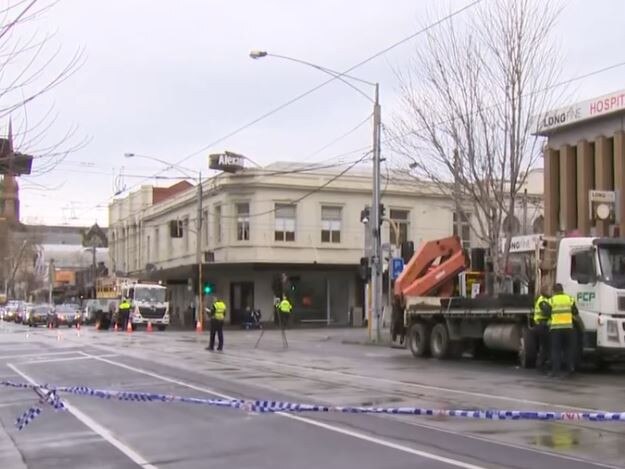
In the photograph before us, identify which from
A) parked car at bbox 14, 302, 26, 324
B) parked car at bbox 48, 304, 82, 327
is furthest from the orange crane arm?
parked car at bbox 14, 302, 26, 324

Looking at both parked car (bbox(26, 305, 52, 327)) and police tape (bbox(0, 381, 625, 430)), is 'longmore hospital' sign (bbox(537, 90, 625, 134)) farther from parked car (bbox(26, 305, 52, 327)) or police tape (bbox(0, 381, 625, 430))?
parked car (bbox(26, 305, 52, 327))

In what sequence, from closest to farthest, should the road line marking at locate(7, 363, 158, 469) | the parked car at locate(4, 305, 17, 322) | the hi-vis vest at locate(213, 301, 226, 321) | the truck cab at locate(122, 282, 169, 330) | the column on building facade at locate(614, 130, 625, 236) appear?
the road line marking at locate(7, 363, 158, 469), the hi-vis vest at locate(213, 301, 226, 321), the column on building facade at locate(614, 130, 625, 236), the truck cab at locate(122, 282, 169, 330), the parked car at locate(4, 305, 17, 322)

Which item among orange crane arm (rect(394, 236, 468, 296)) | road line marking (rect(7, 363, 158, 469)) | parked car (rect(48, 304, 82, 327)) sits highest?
orange crane arm (rect(394, 236, 468, 296))

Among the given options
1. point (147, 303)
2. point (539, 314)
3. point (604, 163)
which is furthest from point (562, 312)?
point (147, 303)

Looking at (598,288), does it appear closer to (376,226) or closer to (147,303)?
(376,226)

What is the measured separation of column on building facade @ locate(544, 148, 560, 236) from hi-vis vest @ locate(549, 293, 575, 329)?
46.8ft

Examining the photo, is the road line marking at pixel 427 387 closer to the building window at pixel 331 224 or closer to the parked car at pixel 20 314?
the building window at pixel 331 224

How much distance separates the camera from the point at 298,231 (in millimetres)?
54875

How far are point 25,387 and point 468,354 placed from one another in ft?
42.4

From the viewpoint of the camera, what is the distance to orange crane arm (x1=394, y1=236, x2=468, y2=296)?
24.7m

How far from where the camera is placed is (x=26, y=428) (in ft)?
36.9

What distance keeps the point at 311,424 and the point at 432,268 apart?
14.6m

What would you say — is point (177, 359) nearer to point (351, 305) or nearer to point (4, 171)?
point (4, 171)

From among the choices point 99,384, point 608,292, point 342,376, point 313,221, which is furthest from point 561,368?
point 313,221
